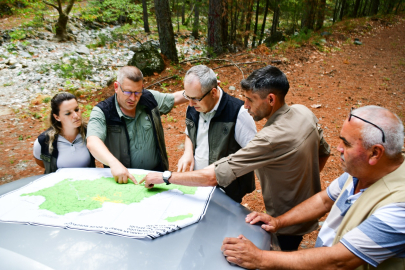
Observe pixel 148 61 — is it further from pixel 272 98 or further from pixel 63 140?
pixel 272 98

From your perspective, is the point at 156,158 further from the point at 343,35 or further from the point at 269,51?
the point at 343,35

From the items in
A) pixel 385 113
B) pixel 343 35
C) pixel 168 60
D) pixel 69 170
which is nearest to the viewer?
pixel 385 113

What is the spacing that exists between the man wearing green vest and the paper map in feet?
1.40

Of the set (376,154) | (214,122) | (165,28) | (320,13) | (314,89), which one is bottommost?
(314,89)

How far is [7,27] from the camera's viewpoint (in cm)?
1288

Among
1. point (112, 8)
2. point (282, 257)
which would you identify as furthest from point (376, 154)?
point (112, 8)

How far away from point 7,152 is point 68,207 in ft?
16.5

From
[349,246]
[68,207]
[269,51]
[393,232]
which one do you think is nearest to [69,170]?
[68,207]

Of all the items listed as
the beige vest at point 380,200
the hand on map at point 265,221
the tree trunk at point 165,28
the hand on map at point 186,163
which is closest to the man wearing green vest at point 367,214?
the beige vest at point 380,200

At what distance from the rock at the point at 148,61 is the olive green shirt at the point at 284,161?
6885mm

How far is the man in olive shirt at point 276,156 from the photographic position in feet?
5.71

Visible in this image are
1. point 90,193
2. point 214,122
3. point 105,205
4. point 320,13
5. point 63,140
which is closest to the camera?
point 105,205

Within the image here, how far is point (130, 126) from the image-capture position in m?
2.64

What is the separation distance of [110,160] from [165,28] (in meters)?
7.19
